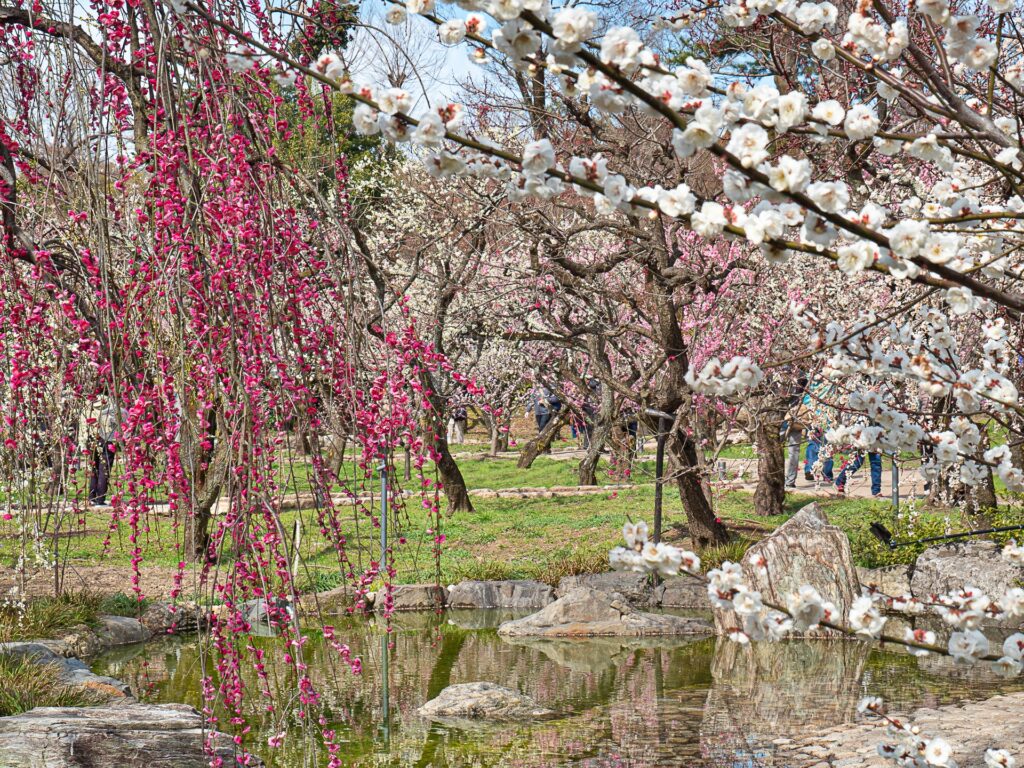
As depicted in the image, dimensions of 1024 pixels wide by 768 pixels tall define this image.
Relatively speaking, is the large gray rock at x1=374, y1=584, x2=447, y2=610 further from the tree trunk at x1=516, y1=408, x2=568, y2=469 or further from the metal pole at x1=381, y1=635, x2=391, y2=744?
the tree trunk at x1=516, y1=408, x2=568, y2=469

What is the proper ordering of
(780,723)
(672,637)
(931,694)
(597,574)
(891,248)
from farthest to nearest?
(597,574), (672,637), (931,694), (780,723), (891,248)

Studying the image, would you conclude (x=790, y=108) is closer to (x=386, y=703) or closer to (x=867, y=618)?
(x=867, y=618)

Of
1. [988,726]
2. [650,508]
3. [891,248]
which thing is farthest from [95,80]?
[650,508]

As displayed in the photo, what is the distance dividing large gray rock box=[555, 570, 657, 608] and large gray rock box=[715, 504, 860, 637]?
1066 mm

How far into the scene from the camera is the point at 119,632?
330 inches

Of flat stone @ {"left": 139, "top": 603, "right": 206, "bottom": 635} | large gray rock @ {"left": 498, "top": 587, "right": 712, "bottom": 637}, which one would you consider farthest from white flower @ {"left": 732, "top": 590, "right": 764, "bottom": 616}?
flat stone @ {"left": 139, "top": 603, "right": 206, "bottom": 635}

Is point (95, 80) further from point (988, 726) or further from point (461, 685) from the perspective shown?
point (988, 726)

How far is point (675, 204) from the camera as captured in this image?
1.76 metres

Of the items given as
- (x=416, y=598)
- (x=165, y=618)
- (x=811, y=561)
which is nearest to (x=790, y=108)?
(x=811, y=561)

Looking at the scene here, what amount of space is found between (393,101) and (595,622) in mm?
7432

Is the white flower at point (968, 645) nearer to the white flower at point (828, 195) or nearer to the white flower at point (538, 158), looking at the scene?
the white flower at point (828, 195)

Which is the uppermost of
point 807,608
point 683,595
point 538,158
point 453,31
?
point 453,31

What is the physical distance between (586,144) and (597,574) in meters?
4.17

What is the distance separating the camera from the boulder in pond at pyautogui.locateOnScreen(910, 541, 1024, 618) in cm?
855
